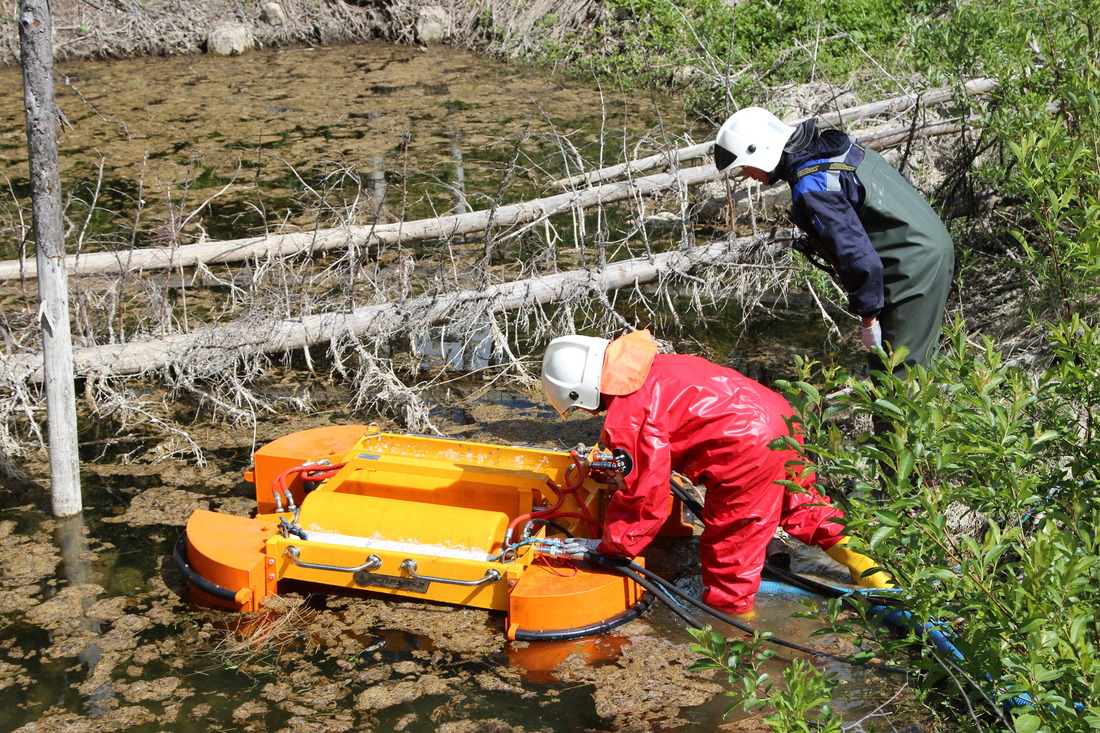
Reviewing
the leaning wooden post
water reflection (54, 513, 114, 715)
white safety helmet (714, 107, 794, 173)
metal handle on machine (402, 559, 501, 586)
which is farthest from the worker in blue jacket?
water reflection (54, 513, 114, 715)

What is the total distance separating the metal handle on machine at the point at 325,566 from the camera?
Result: 14.2ft

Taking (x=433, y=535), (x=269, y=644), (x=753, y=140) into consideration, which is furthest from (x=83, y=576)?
(x=753, y=140)

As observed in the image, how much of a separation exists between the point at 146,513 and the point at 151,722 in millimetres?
1759

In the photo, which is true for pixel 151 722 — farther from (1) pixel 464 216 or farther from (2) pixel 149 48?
(2) pixel 149 48

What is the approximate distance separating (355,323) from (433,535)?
255 cm

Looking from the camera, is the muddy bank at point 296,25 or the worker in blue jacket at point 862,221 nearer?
the worker in blue jacket at point 862,221

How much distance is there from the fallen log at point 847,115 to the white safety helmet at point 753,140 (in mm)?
2373

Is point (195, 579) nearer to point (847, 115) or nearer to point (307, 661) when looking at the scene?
point (307, 661)

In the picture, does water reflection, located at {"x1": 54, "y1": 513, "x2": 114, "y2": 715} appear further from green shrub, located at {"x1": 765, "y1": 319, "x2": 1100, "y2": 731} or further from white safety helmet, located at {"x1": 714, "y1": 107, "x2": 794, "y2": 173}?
white safety helmet, located at {"x1": 714, "y1": 107, "x2": 794, "y2": 173}

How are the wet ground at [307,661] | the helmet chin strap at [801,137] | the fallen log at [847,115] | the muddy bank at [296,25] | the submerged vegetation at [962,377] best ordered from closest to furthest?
the submerged vegetation at [962,377], the wet ground at [307,661], the helmet chin strap at [801,137], the fallen log at [847,115], the muddy bank at [296,25]

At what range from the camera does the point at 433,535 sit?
4.40m

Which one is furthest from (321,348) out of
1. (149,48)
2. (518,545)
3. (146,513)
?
(149,48)

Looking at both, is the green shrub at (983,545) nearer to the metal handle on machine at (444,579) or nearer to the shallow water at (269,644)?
the shallow water at (269,644)

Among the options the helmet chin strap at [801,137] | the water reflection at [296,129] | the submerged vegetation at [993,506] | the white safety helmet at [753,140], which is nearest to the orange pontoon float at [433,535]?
the submerged vegetation at [993,506]
